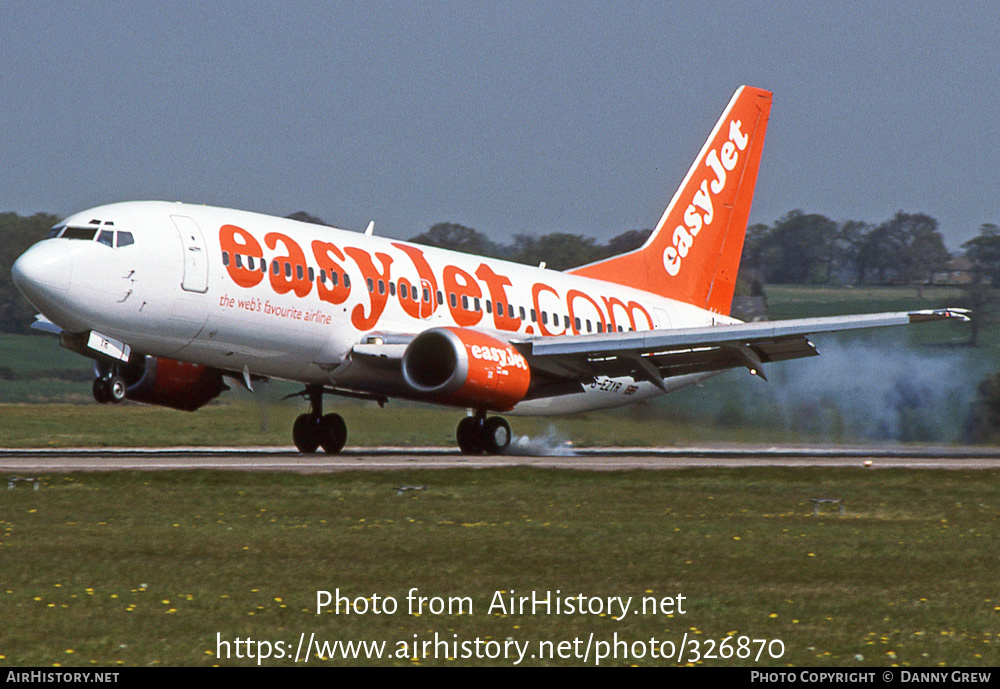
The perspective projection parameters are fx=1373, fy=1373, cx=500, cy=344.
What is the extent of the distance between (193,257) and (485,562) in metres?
13.4

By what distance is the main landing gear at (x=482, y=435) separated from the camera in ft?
97.9

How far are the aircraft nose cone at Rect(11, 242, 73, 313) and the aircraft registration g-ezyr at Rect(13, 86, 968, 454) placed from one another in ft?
0.08

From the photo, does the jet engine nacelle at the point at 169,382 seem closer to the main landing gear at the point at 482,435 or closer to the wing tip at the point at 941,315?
the main landing gear at the point at 482,435

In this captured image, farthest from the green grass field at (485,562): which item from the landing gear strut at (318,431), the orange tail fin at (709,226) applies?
the orange tail fin at (709,226)

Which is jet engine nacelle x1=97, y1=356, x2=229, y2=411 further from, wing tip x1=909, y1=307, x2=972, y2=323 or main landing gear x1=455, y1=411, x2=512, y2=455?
wing tip x1=909, y1=307, x2=972, y2=323

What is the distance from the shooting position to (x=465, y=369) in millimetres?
25844

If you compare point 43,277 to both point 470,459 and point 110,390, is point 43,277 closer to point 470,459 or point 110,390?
point 110,390

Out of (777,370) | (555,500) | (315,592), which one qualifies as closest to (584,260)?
(777,370)

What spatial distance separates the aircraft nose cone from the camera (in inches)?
911

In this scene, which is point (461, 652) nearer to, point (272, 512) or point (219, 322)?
point (272, 512)

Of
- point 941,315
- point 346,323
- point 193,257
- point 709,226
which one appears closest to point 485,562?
point 193,257

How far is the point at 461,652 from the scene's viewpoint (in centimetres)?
888

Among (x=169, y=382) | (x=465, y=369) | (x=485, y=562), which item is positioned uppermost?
(x=465, y=369)
